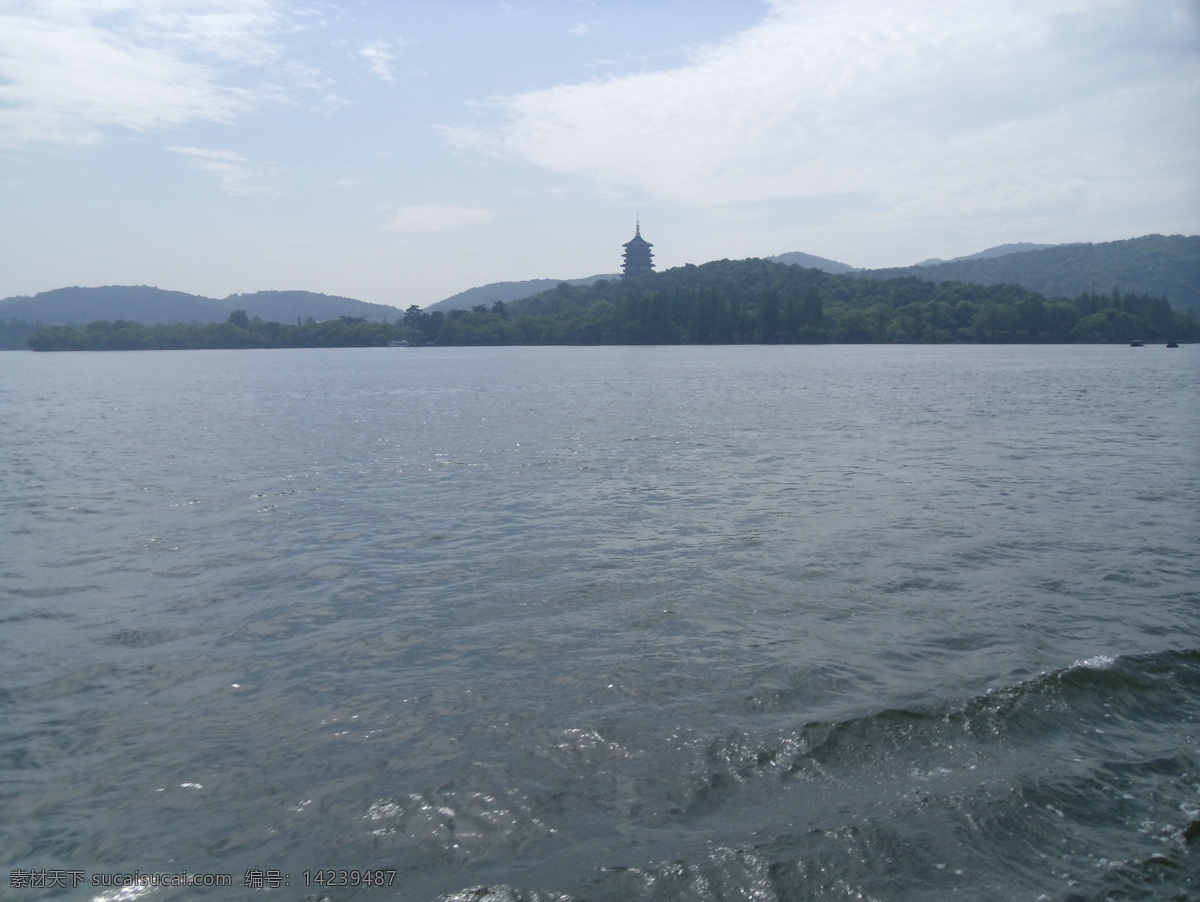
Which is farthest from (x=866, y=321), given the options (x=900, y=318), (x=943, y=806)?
(x=943, y=806)

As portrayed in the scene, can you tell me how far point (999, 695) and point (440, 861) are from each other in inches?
241

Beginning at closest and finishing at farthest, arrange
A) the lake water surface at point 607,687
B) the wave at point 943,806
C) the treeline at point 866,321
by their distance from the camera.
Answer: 1. the wave at point 943,806
2. the lake water surface at point 607,687
3. the treeline at point 866,321

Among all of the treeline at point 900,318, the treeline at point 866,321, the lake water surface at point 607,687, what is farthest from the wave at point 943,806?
the treeline at point 900,318

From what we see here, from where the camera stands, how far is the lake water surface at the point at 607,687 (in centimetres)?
627

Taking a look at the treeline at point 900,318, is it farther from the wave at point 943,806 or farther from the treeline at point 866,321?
the wave at point 943,806

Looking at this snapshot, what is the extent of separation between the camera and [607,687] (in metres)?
9.11

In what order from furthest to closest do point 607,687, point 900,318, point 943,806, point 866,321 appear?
point 866,321, point 900,318, point 607,687, point 943,806

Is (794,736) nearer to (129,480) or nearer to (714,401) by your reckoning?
(129,480)

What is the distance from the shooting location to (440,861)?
6262mm

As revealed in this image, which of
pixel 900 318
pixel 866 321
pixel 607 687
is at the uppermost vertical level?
pixel 900 318

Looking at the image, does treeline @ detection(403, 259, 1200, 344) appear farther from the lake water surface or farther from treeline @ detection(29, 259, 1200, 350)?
the lake water surface

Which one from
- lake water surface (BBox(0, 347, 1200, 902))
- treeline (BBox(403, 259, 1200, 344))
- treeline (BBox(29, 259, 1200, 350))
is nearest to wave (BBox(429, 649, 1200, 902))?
lake water surface (BBox(0, 347, 1200, 902))

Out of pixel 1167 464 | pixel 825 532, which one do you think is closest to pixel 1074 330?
pixel 1167 464

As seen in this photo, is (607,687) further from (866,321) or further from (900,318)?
(900,318)
